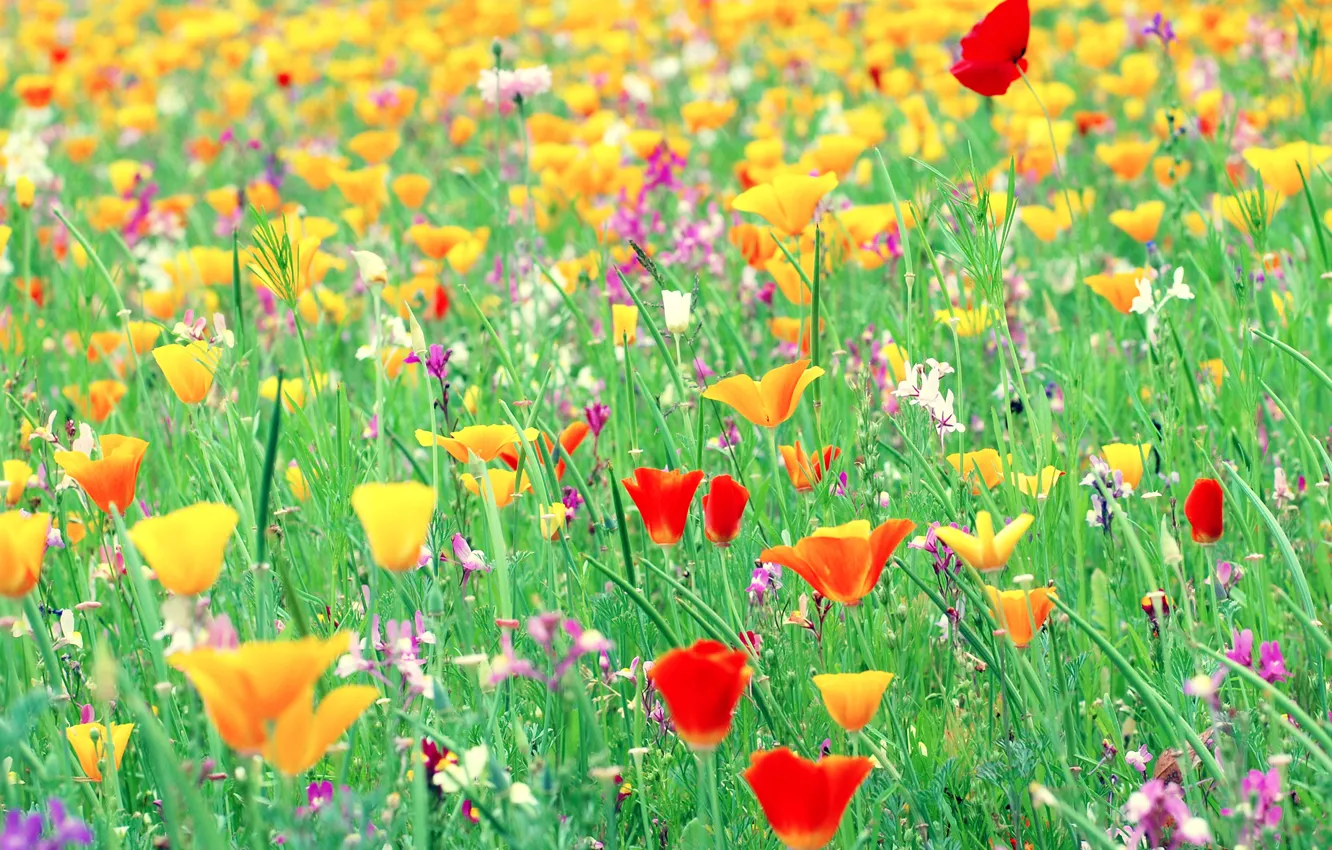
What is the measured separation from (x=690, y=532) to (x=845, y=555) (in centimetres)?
58

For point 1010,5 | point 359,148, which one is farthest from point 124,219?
point 1010,5

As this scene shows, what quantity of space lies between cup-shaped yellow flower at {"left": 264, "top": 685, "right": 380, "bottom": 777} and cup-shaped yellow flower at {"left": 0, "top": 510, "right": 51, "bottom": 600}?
394mm

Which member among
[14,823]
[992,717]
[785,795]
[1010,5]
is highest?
[1010,5]

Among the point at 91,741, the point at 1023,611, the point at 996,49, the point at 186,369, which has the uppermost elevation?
the point at 996,49

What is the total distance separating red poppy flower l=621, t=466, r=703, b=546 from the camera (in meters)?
1.63

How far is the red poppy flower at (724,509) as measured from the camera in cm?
162

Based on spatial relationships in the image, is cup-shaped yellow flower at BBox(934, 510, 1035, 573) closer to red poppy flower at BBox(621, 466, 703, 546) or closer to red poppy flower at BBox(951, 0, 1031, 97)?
red poppy flower at BBox(621, 466, 703, 546)

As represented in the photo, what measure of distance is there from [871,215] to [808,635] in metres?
1.21

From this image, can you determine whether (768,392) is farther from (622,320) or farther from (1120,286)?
(1120,286)

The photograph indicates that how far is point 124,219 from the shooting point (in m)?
3.83

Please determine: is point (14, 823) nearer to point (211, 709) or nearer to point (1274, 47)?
point (211, 709)

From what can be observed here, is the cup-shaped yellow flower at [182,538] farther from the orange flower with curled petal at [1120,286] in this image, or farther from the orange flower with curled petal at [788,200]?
the orange flower with curled petal at [1120,286]

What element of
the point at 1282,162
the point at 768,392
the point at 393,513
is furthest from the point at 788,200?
the point at 393,513

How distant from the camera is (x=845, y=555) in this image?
1.42 meters
